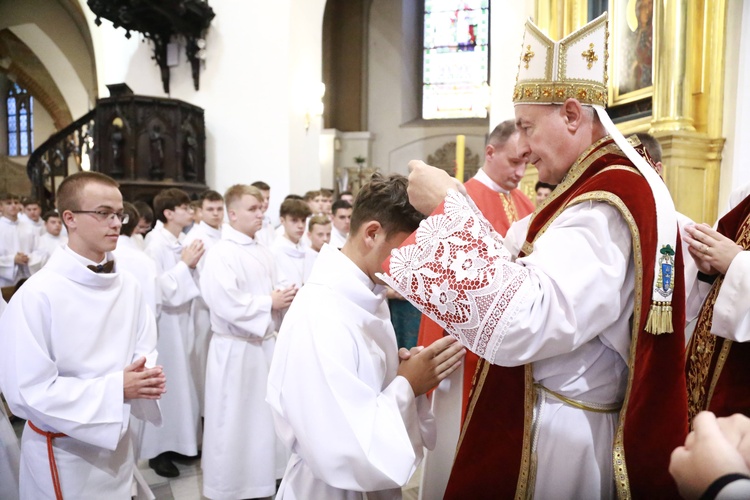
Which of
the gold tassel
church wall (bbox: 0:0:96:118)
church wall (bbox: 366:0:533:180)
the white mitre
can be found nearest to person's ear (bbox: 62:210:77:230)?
the white mitre

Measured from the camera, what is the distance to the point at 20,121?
67.0 feet

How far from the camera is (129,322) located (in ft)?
8.39

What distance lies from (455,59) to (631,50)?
1174cm

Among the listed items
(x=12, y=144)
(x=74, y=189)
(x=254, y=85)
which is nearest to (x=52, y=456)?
(x=74, y=189)

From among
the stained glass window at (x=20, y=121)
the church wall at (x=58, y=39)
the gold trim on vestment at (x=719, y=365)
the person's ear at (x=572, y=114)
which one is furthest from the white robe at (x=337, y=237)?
the stained glass window at (x=20, y=121)

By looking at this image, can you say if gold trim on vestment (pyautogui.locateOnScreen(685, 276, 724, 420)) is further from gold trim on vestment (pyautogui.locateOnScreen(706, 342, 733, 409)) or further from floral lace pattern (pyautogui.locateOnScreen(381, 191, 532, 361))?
floral lace pattern (pyautogui.locateOnScreen(381, 191, 532, 361))

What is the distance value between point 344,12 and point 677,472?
17168mm

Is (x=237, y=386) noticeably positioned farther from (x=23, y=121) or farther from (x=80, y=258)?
(x=23, y=121)

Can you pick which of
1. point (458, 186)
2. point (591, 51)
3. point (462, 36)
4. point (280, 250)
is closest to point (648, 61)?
point (280, 250)

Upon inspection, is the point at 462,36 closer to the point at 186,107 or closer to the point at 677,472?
the point at 186,107

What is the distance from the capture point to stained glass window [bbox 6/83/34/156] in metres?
20.2

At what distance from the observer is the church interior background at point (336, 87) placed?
4320 mm

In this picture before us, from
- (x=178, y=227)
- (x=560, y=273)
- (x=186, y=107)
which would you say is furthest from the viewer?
(x=186, y=107)

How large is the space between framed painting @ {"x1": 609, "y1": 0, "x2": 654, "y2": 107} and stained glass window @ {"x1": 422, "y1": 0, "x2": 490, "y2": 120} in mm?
10542
